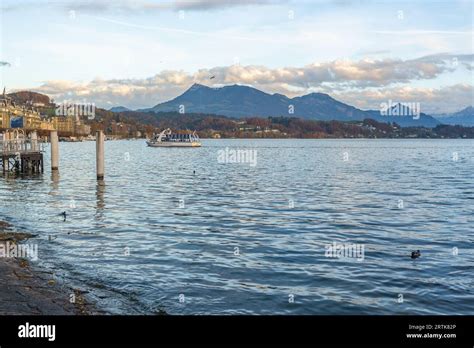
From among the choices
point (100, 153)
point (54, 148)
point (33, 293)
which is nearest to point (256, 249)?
point (33, 293)

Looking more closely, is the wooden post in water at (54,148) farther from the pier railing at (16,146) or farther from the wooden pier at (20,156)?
the pier railing at (16,146)

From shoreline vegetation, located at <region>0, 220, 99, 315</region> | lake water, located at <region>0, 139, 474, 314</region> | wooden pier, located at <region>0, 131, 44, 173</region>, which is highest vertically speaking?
wooden pier, located at <region>0, 131, 44, 173</region>

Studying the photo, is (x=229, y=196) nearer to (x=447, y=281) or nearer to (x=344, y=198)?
(x=344, y=198)

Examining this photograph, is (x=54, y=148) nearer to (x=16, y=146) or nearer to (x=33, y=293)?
(x=16, y=146)

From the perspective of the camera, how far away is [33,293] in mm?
13047

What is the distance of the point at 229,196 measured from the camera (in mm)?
45406

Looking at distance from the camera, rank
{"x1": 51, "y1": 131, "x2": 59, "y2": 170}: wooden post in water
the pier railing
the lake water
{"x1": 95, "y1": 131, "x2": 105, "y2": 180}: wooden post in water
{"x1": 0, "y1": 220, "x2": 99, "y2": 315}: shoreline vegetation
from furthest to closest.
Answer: {"x1": 51, "y1": 131, "x2": 59, "y2": 170}: wooden post in water → the pier railing → {"x1": 95, "y1": 131, "x2": 105, "y2": 180}: wooden post in water → the lake water → {"x1": 0, "y1": 220, "x2": 99, "y2": 315}: shoreline vegetation

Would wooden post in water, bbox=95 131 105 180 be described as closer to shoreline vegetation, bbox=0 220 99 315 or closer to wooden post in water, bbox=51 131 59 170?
wooden post in water, bbox=51 131 59 170

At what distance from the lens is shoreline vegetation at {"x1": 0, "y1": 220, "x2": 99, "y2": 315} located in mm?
11383

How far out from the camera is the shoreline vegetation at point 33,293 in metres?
11.4

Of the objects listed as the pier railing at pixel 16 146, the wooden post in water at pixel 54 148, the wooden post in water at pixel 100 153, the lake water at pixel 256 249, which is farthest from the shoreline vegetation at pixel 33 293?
the pier railing at pixel 16 146

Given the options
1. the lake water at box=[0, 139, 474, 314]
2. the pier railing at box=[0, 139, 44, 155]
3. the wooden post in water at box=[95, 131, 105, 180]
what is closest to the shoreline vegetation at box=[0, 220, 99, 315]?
the lake water at box=[0, 139, 474, 314]

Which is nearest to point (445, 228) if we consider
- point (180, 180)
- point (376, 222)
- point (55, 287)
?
point (376, 222)
